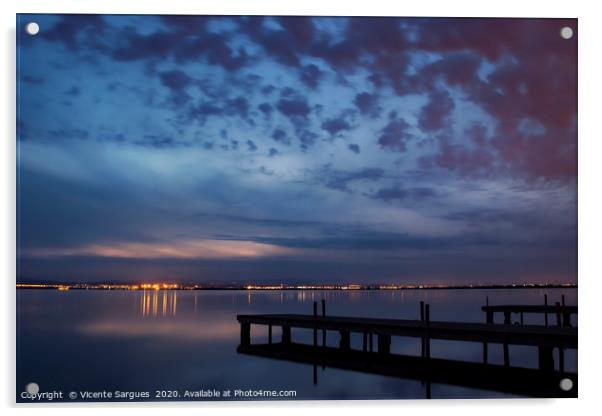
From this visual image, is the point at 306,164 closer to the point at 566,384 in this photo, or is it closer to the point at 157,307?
the point at 566,384

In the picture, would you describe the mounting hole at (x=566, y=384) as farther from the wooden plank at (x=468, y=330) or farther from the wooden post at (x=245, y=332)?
the wooden post at (x=245, y=332)

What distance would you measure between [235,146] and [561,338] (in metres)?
3.85

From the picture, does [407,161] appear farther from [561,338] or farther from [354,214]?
[561,338]

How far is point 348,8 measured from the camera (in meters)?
5.10

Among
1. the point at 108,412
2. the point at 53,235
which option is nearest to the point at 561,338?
the point at 108,412

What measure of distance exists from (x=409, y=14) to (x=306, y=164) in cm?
188

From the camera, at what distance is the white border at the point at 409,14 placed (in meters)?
4.79

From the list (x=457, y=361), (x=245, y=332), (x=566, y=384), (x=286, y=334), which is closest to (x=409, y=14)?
(x=566, y=384)

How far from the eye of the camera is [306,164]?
6.21m

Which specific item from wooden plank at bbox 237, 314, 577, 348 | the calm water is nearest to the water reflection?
the calm water

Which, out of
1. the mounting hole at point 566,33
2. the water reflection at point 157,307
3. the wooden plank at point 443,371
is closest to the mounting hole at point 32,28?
the mounting hole at point 566,33

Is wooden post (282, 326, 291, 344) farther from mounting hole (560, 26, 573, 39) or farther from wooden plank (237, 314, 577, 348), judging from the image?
mounting hole (560, 26, 573, 39)

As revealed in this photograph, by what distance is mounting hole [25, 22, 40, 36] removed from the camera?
194 inches

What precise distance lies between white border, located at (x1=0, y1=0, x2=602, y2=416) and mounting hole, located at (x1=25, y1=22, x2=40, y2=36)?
12 centimetres
